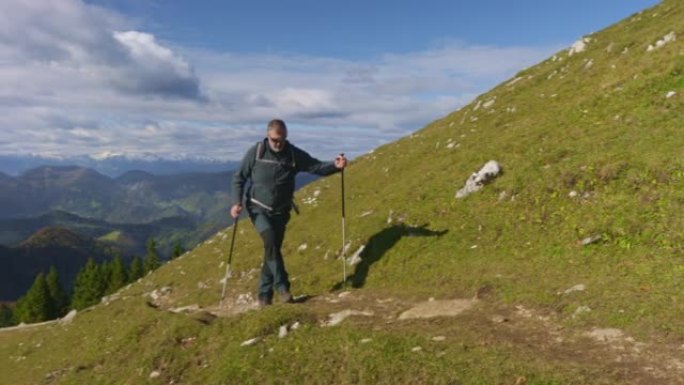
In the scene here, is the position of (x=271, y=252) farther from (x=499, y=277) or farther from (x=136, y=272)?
(x=136, y=272)

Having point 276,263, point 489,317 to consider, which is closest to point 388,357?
point 489,317

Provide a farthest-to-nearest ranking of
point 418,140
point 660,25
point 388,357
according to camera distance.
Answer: point 418,140 < point 660,25 < point 388,357

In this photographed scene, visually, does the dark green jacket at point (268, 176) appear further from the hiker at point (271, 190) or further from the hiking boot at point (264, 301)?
the hiking boot at point (264, 301)

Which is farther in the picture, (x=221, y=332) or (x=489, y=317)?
(x=221, y=332)

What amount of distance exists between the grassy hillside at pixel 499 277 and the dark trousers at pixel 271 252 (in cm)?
146

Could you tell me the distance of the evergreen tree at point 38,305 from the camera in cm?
9006

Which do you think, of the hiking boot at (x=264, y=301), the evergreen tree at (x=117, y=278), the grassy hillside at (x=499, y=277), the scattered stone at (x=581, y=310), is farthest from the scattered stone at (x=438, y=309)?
the evergreen tree at (x=117, y=278)

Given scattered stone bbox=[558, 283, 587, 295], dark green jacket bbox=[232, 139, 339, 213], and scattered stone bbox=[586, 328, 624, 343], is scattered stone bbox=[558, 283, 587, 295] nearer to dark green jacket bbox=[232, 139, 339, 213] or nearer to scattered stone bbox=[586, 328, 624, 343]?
scattered stone bbox=[586, 328, 624, 343]

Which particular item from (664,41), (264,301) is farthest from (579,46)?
(264,301)

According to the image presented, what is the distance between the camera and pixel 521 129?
2373 centimetres

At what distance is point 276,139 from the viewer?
48.7ft

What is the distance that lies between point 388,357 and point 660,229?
809cm

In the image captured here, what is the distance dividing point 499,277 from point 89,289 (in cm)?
9825

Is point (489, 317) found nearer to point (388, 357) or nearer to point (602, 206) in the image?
point (388, 357)
